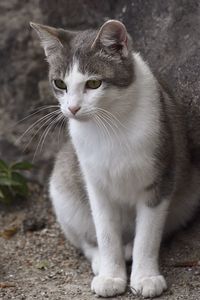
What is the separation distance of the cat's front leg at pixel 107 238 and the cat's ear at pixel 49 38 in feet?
2.69

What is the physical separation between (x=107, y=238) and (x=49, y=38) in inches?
47.0

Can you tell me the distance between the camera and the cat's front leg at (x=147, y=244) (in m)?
3.65

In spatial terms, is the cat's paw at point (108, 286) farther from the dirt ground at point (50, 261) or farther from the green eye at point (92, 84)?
the green eye at point (92, 84)

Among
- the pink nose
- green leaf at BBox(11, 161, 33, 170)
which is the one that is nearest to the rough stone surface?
green leaf at BBox(11, 161, 33, 170)

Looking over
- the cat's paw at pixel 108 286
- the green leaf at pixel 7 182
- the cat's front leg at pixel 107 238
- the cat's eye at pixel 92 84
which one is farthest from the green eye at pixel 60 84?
the green leaf at pixel 7 182

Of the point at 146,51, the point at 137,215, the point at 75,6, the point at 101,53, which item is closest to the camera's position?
the point at 101,53

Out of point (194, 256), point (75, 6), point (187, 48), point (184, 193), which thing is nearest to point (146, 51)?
point (187, 48)

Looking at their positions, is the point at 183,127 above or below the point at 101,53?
below

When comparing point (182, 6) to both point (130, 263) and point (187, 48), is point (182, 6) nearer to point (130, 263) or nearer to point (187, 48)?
point (187, 48)

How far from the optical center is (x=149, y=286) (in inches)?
141

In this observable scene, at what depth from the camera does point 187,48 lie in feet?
13.6

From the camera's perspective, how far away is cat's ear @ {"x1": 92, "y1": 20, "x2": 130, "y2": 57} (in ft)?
10.9

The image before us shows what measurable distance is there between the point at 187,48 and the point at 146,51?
39 centimetres

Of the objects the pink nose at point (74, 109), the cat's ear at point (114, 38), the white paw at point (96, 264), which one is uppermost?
the cat's ear at point (114, 38)
